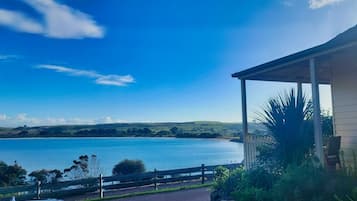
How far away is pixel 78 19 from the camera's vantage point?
13.5 metres

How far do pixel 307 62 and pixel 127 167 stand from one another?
13.2m

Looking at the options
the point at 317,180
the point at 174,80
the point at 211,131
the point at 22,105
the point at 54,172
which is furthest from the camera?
the point at 211,131

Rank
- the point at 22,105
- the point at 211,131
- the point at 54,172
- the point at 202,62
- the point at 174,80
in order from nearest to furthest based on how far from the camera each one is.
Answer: the point at 54,172
the point at 202,62
the point at 174,80
the point at 22,105
the point at 211,131

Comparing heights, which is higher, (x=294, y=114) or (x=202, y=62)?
(x=202, y=62)

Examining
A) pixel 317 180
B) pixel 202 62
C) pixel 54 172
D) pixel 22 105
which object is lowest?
pixel 54 172

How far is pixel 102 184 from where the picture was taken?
1204 centimetres

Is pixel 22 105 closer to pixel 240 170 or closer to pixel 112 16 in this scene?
pixel 112 16

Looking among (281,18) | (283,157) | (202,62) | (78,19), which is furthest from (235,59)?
(283,157)

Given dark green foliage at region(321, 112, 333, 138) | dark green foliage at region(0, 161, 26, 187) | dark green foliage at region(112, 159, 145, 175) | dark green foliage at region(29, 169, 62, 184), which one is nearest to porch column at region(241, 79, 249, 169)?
dark green foliage at region(321, 112, 333, 138)

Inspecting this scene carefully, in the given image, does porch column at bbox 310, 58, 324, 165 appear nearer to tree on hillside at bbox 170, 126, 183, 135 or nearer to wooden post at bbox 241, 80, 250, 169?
wooden post at bbox 241, 80, 250, 169

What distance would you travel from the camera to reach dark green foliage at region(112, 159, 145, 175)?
1816 centimetres

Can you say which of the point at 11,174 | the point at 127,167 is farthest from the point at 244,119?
the point at 11,174

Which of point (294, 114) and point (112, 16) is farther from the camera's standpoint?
point (112, 16)

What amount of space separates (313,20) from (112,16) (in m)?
7.63
